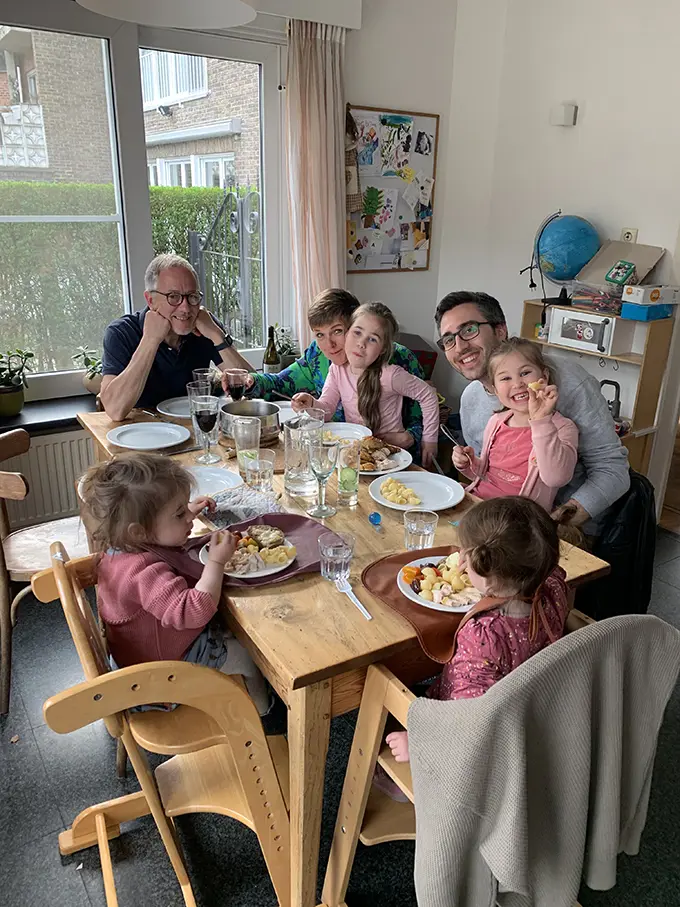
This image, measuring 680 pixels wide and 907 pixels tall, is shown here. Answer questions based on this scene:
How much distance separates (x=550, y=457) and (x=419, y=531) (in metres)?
0.51

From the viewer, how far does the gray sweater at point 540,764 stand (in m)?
1.00

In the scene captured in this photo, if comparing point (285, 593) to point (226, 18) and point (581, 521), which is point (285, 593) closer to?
point (581, 521)

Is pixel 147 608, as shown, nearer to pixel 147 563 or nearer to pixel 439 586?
pixel 147 563

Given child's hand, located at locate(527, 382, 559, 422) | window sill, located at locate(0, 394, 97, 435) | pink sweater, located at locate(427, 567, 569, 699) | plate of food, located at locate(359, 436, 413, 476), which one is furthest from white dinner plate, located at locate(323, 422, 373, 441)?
window sill, located at locate(0, 394, 97, 435)

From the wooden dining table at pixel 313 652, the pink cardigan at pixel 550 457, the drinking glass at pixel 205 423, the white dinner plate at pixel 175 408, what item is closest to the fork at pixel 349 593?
the wooden dining table at pixel 313 652

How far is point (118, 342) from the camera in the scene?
2559mm

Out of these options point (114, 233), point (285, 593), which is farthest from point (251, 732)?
point (114, 233)

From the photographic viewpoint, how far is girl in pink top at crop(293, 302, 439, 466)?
2.33 metres

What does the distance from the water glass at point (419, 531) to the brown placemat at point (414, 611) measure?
0.18ft

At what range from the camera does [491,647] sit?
1228 millimetres

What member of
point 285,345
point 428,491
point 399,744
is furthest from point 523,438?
point 285,345

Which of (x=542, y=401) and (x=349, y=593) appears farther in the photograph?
(x=542, y=401)

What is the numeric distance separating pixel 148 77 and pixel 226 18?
1562 mm

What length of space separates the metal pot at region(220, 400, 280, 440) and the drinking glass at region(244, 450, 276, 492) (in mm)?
332
